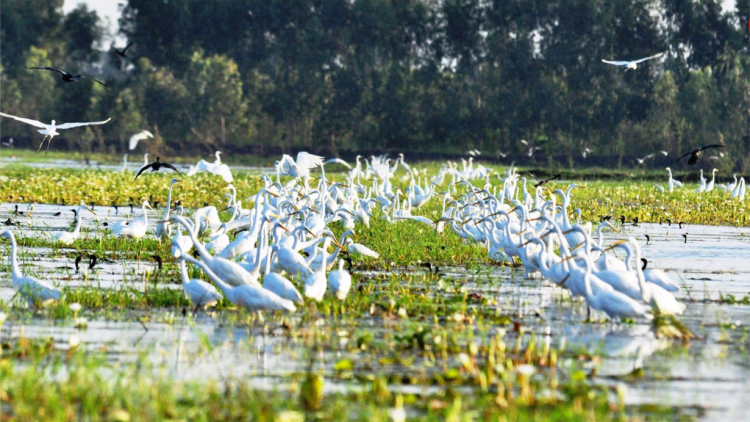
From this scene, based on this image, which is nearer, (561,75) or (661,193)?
(661,193)

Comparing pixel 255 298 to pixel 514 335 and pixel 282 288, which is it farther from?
pixel 514 335

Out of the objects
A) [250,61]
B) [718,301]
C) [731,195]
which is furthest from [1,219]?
[250,61]

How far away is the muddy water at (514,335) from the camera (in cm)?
817

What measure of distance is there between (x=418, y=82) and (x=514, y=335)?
195 feet

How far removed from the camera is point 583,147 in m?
64.8

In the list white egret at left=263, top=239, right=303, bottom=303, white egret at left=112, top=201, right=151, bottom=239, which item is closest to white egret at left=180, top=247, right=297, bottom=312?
Result: white egret at left=263, top=239, right=303, bottom=303

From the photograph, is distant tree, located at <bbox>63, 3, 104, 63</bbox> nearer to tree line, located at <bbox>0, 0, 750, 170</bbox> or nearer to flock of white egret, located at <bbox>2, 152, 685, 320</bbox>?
tree line, located at <bbox>0, 0, 750, 170</bbox>

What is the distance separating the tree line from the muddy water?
1893 inches

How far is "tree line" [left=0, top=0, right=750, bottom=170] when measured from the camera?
63969 mm

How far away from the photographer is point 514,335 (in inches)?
401

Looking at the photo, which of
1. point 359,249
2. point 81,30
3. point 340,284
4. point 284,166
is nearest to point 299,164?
point 284,166

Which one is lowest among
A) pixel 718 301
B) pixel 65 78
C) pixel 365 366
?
pixel 365 366

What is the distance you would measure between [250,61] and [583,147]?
26.0 meters

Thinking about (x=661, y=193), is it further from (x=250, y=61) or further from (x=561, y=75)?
(x=250, y=61)
